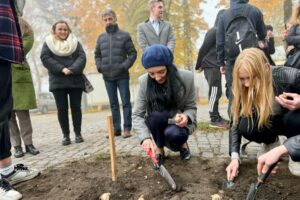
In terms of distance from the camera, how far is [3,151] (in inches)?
110

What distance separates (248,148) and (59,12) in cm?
2026

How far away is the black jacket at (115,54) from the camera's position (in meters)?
4.91

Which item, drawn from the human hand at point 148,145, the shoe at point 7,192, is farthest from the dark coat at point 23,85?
the human hand at point 148,145

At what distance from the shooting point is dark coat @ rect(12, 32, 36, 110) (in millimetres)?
4156

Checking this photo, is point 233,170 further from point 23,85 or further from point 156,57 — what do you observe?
point 23,85

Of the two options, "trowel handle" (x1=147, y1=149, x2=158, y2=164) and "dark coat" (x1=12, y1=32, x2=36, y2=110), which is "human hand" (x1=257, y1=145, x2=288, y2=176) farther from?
"dark coat" (x1=12, y1=32, x2=36, y2=110)

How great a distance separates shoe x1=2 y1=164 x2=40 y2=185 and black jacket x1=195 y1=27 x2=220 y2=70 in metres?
3.16

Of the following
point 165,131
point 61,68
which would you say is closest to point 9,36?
point 165,131

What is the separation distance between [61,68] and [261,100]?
304cm

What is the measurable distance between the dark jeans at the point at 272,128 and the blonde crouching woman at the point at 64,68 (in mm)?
2784

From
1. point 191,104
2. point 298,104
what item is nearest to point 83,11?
point 191,104

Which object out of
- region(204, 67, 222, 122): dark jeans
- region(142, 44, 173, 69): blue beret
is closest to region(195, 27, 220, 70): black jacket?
region(204, 67, 222, 122): dark jeans

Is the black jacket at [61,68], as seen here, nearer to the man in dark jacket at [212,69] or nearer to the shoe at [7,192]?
the man in dark jacket at [212,69]

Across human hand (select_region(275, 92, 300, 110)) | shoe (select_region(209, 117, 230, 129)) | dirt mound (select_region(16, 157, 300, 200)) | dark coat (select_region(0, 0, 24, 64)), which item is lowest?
shoe (select_region(209, 117, 230, 129))
